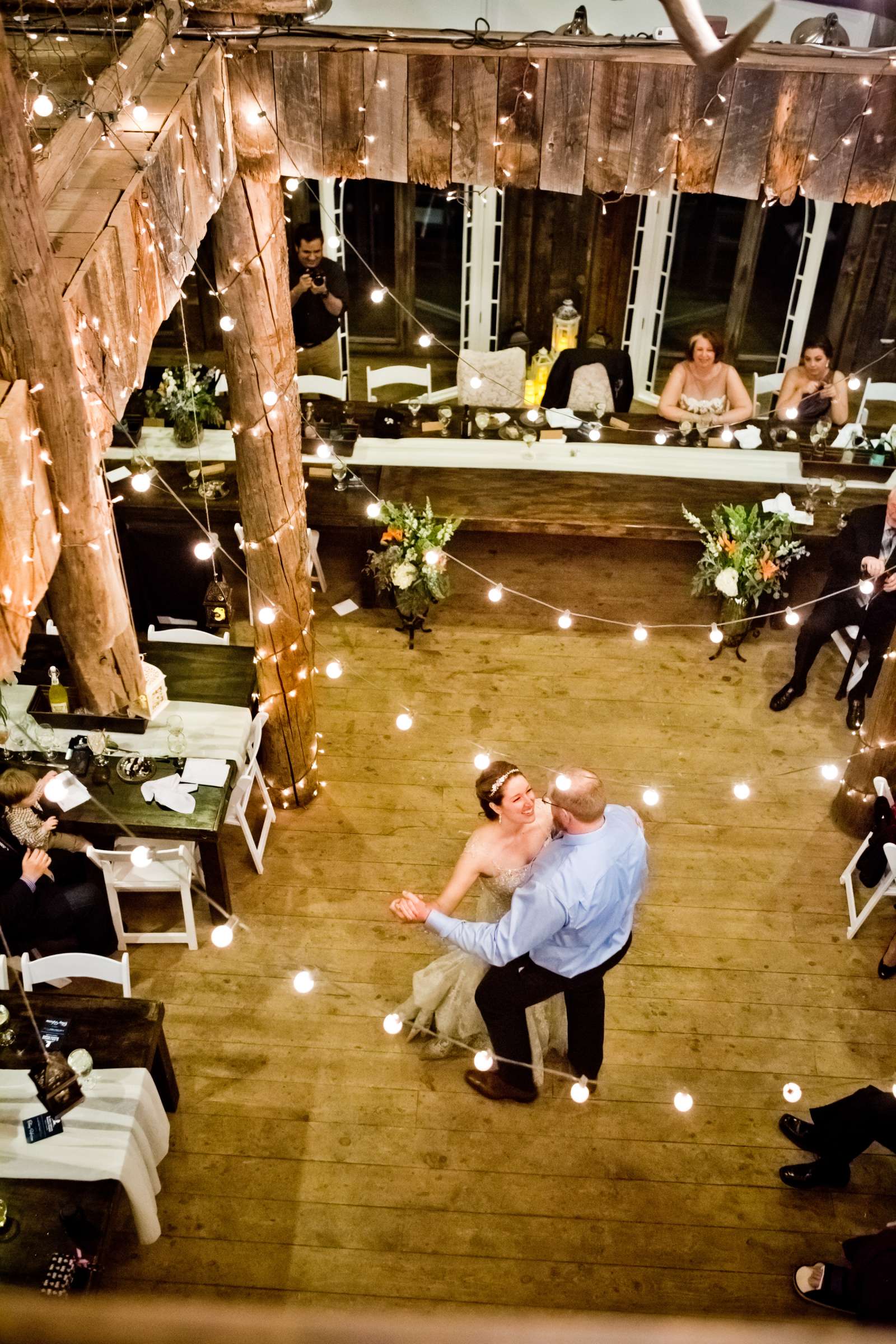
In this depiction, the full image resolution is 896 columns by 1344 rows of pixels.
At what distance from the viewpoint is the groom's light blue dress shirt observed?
10.3 ft

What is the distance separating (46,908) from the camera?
12.8 ft

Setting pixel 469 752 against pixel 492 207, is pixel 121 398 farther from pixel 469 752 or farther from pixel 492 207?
pixel 492 207

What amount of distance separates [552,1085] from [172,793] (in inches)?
74.3

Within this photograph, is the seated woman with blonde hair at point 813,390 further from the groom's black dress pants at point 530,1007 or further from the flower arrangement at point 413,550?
the groom's black dress pants at point 530,1007

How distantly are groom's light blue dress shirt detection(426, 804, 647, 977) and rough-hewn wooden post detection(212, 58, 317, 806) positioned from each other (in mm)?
1675

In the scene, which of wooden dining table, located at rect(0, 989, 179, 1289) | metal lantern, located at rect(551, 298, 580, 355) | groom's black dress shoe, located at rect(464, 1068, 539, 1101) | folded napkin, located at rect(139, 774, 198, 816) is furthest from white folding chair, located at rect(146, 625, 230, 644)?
metal lantern, located at rect(551, 298, 580, 355)

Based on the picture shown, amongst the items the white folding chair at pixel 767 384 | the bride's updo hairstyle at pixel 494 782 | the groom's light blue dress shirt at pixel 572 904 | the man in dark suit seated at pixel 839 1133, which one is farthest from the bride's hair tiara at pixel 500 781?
the white folding chair at pixel 767 384

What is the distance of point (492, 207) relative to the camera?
7.31 m

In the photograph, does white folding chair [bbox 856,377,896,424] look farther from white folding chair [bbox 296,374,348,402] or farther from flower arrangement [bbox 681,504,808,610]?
white folding chair [bbox 296,374,348,402]

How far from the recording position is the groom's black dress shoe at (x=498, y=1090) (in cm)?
386

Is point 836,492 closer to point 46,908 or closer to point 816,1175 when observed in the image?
point 816,1175

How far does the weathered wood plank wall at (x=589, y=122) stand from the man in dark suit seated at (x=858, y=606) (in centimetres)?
188

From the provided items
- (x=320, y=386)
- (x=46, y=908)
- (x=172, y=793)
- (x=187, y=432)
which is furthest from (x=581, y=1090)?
(x=320, y=386)

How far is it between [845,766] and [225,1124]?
3.40 meters
